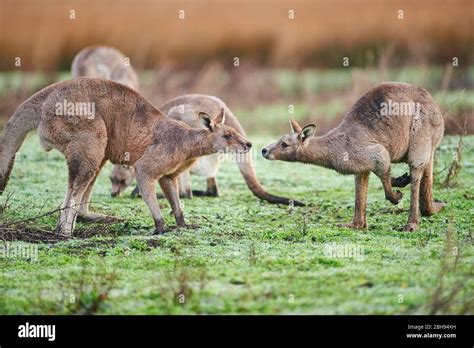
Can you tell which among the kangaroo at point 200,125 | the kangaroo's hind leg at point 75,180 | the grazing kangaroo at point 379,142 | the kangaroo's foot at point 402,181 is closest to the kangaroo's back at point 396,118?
the grazing kangaroo at point 379,142

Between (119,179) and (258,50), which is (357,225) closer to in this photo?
(119,179)

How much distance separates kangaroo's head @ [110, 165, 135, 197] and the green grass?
0.15m

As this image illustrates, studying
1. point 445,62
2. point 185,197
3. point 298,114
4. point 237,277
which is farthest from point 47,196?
point 445,62

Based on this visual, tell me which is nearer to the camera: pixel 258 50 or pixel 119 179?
pixel 119 179

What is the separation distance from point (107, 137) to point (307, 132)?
209 centimetres

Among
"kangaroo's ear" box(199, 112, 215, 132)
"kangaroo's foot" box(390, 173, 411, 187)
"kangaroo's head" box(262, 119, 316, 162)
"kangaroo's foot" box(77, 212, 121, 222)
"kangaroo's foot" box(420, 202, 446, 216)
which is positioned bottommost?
"kangaroo's foot" box(77, 212, 121, 222)

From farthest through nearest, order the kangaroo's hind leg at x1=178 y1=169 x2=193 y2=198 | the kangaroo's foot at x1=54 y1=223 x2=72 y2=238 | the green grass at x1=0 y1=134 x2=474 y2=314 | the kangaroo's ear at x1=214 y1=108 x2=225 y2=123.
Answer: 1. the kangaroo's hind leg at x1=178 y1=169 x2=193 y2=198
2. the kangaroo's ear at x1=214 y1=108 x2=225 y2=123
3. the kangaroo's foot at x1=54 y1=223 x2=72 y2=238
4. the green grass at x1=0 y1=134 x2=474 y2=314

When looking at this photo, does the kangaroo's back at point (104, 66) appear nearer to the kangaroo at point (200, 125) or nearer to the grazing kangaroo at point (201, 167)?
the grazing kangaroo at point (201, 167)

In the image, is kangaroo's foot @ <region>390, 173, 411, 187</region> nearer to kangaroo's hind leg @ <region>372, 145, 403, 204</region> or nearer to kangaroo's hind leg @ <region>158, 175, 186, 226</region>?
kangaroo's hind leg @ <region>372, 145, 403, 204</region>

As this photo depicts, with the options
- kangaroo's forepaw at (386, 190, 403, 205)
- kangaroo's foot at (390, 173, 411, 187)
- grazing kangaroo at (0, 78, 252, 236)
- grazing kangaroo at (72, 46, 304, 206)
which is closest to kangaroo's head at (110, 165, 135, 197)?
grazing kangaroo at (72, 46, 304, 206)

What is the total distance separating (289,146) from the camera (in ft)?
33.5

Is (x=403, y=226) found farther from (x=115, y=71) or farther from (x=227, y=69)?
(x=227, y=69)

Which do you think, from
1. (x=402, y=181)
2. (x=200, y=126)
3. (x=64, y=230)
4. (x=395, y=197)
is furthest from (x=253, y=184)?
(x=64, y=230)

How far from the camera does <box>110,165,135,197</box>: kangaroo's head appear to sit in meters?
12.3
